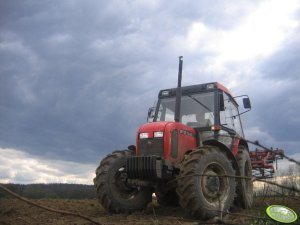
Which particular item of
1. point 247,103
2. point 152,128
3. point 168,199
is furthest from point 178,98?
point 168,199

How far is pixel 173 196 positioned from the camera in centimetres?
859

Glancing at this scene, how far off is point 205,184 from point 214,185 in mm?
270


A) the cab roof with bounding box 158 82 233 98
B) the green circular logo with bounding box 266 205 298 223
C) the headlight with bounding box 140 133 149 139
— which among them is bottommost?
the green circular logo with bounding box 266 205 298 223

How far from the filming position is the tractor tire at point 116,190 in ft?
25.0

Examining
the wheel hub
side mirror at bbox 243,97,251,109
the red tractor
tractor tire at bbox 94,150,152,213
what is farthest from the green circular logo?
side mirror at bbox 243,97,251,109

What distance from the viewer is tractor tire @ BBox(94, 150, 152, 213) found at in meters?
7.61

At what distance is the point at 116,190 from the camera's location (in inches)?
303

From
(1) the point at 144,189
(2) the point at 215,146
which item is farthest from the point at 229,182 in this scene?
(1) the point at 144,189

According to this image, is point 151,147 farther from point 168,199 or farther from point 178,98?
point 168,199

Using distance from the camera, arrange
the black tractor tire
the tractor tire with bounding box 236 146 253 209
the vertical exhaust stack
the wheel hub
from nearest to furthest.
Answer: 1. the wheel hub
2. the vertical exhaust stack
3. the black tractor tire
4. the tractor tire with bounding box 236 146 253 209

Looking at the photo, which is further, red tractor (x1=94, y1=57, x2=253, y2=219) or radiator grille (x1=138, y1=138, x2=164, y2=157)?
radiator grille (x1=138, y1=138, x2=164, y2=157)

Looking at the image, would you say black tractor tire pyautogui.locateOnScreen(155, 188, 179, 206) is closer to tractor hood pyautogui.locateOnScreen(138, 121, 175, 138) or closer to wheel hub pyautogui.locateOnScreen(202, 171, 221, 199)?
wheel hub pyautogui.locateOnScreen(202, 171, 221, 199)

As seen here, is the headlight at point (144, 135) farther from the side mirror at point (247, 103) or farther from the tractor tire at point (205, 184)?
the side mirror at point (247, 103)

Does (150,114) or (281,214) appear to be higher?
(150,114)
